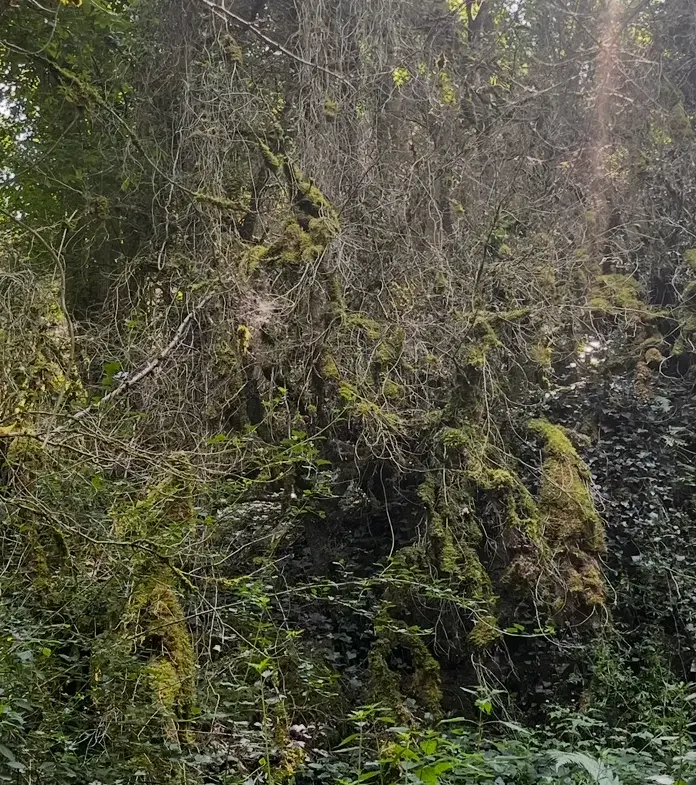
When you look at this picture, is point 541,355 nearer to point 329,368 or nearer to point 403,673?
point 329,368

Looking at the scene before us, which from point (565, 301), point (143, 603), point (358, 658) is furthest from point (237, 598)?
point (565, 301)

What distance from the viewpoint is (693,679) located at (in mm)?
4203

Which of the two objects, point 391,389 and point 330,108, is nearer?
point 391,389

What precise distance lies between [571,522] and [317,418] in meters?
1.73

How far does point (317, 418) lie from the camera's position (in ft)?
15.1

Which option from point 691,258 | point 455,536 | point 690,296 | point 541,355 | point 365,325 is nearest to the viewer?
point 455,536

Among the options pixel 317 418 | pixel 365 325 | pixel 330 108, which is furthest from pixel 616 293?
pixel 317 418

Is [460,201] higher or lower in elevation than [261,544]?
higher

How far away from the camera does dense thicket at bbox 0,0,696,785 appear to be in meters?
3.07

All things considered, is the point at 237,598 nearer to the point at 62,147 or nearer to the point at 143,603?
the point at 143,603

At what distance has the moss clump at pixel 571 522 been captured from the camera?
4.28 meters

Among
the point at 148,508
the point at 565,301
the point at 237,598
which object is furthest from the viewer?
the point at 565,301

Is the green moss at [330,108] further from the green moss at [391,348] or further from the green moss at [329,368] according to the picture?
the green moss at [329,368]

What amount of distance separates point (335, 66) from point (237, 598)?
3.63m
